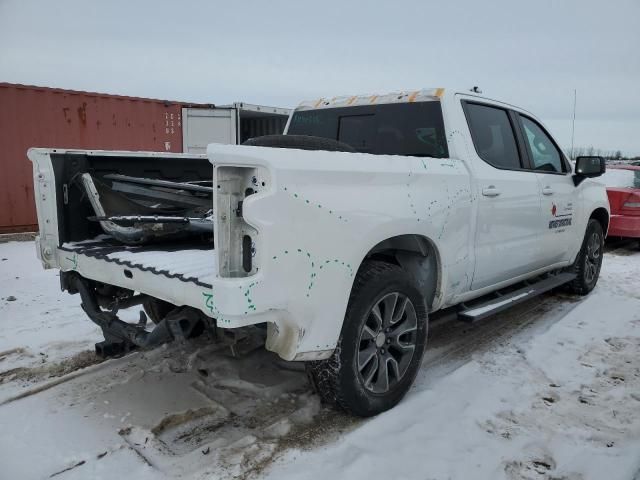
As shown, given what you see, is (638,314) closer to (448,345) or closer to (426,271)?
(448,345)

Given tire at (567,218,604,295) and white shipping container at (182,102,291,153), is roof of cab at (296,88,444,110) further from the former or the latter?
white shipping container at (182,102,291,153)

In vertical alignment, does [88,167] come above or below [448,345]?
above

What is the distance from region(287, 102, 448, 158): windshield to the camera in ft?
11.8

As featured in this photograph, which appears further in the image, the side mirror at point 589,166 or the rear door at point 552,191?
the side mirror at point 589,166

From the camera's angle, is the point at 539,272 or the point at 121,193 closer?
the point at 121,193

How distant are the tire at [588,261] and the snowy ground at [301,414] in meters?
1.20

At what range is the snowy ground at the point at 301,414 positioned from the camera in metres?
2.49

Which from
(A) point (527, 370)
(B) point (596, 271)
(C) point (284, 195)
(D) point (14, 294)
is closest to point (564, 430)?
(A) point (527, 370)

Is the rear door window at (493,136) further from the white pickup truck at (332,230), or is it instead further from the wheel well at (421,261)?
the wheel well at (421,261)

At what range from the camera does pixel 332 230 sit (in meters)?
2.46

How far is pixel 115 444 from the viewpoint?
8.70ft

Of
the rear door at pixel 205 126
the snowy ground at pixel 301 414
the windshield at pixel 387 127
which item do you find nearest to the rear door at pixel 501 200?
the windshield at pixel 387 127

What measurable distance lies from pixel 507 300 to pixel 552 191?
3.77ft

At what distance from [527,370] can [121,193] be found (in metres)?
3.17
